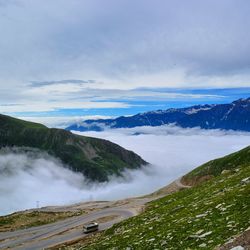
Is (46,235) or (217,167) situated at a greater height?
(217,167)

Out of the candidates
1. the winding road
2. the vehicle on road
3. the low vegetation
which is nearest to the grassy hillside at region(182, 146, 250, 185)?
the winding road

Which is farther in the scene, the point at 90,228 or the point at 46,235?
the point at 46,235

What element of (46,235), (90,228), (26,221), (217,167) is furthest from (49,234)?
(217,167)

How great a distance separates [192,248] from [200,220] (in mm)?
7208

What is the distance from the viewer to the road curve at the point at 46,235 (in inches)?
3191

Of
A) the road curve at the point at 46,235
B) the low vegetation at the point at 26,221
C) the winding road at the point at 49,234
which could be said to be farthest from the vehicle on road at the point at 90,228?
the low vegetation at the point at 26,221

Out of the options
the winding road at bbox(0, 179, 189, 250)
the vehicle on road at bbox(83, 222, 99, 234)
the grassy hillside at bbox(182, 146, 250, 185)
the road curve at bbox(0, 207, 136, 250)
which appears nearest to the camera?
the winding road at bbox(0, 179, 189, 250)

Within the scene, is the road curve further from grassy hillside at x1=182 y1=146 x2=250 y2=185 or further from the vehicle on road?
grassy hillside at x1=182 y1=146 x2=250 y2=185

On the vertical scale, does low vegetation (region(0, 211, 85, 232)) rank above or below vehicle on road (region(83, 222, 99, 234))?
below

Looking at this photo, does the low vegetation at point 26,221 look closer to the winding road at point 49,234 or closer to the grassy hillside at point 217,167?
the winding road at point 49,234

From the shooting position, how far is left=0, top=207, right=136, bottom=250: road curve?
266ft

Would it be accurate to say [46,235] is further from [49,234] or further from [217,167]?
[217,167]

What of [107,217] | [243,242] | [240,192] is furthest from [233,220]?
[107,217]

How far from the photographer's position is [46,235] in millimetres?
92438
